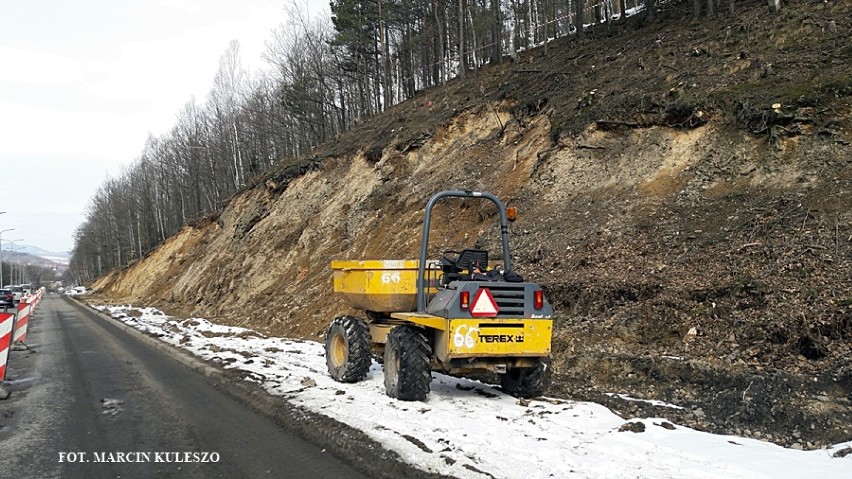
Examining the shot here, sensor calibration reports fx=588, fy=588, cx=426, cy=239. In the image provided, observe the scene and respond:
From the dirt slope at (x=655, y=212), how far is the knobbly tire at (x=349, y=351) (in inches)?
114

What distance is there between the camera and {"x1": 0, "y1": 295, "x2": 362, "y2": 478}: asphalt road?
542cm

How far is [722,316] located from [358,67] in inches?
1295

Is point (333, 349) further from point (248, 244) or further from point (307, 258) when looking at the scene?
point (248, 244)

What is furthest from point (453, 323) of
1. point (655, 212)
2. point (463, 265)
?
point (655, 212)

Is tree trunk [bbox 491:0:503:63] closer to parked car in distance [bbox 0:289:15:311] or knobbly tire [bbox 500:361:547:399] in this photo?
knobbly tire [bbox 500:361:547:399]

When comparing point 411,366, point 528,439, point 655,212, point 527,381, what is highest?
point 655,212

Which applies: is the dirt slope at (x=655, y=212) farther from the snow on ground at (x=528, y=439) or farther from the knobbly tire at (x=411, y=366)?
the knobbly tire at (x=411, y=366)

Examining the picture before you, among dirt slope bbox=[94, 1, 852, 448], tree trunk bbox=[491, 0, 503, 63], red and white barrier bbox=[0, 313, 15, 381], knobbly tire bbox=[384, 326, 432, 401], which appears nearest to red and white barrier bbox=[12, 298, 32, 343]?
red and white barrier bbox=[0, 313, 15, 381]

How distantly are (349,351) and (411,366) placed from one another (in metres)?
1.81

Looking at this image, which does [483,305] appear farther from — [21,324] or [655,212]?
[21,324]

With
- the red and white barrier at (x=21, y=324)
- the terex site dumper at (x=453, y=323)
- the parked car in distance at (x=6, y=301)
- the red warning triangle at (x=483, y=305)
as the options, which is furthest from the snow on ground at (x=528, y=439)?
the parked car in distance at (x=6, y=301)

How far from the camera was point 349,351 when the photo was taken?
29.1 ft

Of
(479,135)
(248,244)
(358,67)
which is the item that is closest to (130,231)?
(358,67)

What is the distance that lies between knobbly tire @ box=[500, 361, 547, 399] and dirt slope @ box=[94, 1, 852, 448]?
0.56 metres
